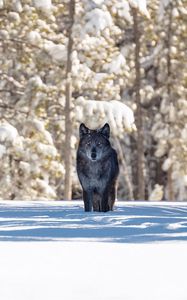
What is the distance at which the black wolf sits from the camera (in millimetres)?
9484

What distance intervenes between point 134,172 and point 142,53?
561 centimetres

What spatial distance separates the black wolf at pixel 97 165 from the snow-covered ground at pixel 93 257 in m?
0.37

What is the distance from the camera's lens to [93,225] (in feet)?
27.6

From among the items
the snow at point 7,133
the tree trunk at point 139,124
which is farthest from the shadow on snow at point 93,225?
the tree trunk at point 139,124

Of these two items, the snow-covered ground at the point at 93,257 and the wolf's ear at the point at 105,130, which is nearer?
the snow-covered ground at the point at 93,257

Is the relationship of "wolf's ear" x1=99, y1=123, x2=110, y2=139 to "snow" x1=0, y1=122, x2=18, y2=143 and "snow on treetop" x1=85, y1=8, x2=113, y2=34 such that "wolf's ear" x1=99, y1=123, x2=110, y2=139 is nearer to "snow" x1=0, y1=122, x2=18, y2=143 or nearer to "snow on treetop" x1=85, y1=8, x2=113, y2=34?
"snow" x1=0, y1=122, x2=18, y2=143

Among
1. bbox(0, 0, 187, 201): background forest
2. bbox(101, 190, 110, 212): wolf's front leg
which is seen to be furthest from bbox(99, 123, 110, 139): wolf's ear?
bbox(0, 0, 187, 201): background forest

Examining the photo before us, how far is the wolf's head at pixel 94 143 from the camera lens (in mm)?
9422

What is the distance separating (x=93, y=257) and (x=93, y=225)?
2.43 m

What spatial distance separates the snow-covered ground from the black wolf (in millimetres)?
373

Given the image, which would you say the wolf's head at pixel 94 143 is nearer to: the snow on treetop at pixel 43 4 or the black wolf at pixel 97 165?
the black wolf at pixel 97 165

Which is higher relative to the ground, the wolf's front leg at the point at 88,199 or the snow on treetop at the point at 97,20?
the snow on treetop at the point at 97,20

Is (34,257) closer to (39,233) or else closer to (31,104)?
(39,233)

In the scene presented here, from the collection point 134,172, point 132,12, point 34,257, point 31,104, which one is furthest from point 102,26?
point 34,257
